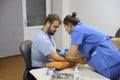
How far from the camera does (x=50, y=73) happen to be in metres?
1.90

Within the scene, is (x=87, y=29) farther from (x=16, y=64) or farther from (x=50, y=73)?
(x=16, y=64)

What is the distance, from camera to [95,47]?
190 cm

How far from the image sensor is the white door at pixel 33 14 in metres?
5.07

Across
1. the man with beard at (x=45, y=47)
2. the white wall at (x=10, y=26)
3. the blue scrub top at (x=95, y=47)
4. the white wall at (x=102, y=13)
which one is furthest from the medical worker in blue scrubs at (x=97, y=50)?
the white wall at (x=10, y=26)

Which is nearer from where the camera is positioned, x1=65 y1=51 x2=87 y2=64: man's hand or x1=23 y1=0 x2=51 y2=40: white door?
x1=65 y1=51 x2=87 y2=64: man's hand

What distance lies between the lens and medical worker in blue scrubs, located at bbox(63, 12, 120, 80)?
1858mm

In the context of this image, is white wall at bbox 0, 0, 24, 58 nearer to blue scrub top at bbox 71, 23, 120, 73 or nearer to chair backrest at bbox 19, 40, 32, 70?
chair backrest at bbox 19, 40, 32, 70

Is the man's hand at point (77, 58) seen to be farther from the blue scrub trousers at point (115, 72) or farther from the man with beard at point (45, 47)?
the blue scrub trousers at point (115, 72)

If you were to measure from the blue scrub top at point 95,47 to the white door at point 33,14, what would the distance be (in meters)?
3.32

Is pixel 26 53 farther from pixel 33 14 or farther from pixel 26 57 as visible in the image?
pixel 33 14

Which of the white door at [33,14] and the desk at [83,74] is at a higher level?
the white door at [33,14]

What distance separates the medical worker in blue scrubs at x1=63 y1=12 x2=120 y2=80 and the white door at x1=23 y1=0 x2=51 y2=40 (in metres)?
3.31

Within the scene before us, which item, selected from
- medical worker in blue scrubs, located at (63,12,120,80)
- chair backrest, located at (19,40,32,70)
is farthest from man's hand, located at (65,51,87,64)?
chair backrest, located at (19,40,32,70)

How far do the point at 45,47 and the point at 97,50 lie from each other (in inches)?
22.6
